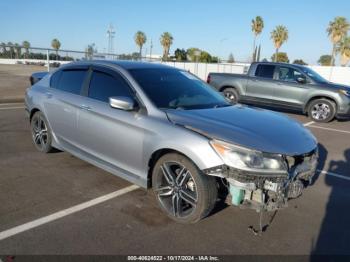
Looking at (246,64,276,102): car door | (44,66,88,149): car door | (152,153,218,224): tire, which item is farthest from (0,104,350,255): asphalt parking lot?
(246,64,276,102): car door

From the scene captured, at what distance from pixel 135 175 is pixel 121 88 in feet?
3.73

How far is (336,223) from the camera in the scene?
3857 mm

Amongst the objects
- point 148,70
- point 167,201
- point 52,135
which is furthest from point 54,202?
point 148,70

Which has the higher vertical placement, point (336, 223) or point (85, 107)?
point (85, 107)

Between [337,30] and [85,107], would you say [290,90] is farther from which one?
[337,30]

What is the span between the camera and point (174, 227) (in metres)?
3.57

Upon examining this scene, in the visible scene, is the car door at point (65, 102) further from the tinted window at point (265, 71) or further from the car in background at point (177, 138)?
the tinted window at point (265, 71)

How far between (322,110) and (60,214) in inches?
388

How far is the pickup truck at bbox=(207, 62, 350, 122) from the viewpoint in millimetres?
11078

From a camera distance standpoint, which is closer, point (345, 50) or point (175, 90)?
point (175, 90)

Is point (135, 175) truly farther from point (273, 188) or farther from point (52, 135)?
point (52, 135)

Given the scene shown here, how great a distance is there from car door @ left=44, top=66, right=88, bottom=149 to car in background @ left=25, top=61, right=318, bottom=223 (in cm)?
2

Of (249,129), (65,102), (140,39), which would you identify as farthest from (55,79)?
(140,39)

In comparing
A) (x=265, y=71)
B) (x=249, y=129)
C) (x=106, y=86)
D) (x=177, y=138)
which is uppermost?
(x=265, y=71)
